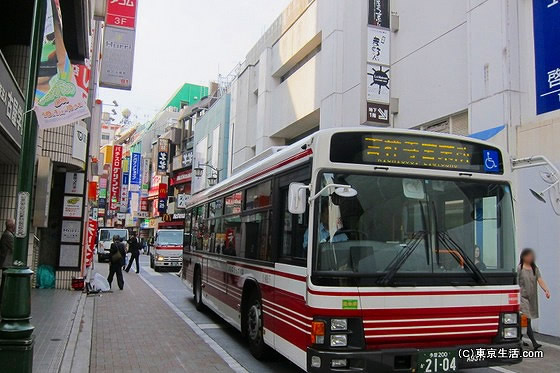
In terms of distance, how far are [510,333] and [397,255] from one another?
1636mm

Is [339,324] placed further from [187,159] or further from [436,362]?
[187,159]

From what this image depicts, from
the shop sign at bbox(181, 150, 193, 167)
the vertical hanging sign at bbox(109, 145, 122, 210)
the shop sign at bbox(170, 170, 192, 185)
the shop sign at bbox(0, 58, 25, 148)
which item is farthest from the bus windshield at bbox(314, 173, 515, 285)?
the shop sign at bbox(181, 150, 193, 167)

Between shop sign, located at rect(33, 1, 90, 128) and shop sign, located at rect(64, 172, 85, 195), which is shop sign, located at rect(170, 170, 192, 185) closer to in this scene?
shop sign, located at rect(64, 172, 85, 195)

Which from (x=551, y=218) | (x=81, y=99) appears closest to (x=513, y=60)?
(x=551, y=218)

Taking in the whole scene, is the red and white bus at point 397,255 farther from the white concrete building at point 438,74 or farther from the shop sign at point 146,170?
the shop sign at point 146,170

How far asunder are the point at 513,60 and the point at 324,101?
8.90 metres

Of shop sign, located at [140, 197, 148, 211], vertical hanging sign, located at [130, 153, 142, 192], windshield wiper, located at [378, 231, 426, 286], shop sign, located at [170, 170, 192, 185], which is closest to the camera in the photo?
windshield wiper, located at [378, 231, 426, 286]

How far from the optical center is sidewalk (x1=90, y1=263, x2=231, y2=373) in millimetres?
7066

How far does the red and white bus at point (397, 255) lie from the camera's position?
16.3ft

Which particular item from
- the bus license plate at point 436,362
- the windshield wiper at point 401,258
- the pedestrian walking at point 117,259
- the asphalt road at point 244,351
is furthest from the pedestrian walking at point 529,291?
the pedestrian walking at point 117,259

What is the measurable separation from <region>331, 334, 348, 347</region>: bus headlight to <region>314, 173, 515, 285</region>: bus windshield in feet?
1.95

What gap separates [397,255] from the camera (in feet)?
17.0

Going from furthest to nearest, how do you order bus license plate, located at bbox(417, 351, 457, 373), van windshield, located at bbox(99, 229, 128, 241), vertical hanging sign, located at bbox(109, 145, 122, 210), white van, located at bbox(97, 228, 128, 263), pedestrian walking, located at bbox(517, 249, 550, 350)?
vertical hanging sign, located at bbox(109, 145, 122, 210) → van windshield, located at bbox(99, 229, 128, 241) → white van, located at bbox(97, 228, 128, 263) → pedestrian walking, located at bbox(517, 249, 550, 350) → bus license plate, located at bbox(417, 351, 457, 373)

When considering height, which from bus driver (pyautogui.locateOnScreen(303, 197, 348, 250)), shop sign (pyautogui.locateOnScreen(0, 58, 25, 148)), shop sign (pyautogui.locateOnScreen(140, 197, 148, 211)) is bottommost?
bus driver (pyautogui.locateOnScreen(303, 197, 348, 250))
